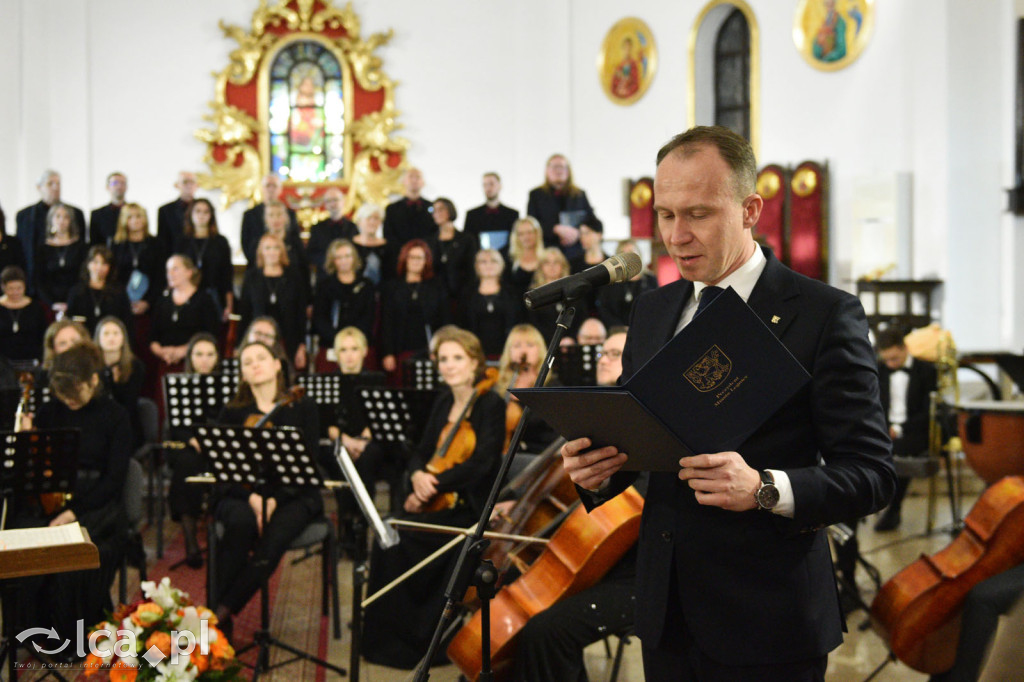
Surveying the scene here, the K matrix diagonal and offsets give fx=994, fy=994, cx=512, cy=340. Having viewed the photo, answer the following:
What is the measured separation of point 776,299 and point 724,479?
A: 39cm

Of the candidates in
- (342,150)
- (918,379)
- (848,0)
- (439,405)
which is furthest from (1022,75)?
(342,150)

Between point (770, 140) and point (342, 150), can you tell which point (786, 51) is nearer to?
point (770, 140)

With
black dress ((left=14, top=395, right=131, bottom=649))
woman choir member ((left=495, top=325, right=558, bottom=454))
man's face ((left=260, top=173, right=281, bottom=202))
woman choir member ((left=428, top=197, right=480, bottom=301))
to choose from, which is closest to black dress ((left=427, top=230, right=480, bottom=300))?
woman choir member ((left=428, top=197, right=480, bottom=301))

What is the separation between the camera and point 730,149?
180cm

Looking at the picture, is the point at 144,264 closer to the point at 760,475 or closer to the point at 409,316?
the point at 409,316

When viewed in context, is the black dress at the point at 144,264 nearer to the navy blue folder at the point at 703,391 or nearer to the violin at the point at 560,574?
the violin at the point at 560,574

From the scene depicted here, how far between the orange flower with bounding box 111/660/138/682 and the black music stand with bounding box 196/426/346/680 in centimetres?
124

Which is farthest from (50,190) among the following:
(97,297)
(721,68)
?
(721,68)

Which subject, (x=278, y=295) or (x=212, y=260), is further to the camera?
(x=212, y=260)

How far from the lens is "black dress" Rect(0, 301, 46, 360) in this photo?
7.85 meters

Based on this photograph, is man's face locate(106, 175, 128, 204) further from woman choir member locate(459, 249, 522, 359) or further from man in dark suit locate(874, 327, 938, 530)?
man in dark suit locate(874, 327, 938, 530)

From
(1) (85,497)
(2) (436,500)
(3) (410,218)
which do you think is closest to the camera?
(1) (85,497)

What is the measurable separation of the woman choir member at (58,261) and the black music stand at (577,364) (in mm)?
4877

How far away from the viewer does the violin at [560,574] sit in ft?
10.9
